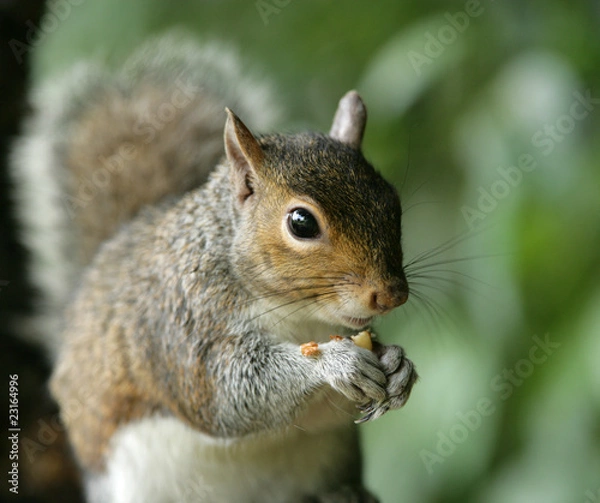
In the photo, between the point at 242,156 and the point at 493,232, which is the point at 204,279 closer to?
the point at 242,156

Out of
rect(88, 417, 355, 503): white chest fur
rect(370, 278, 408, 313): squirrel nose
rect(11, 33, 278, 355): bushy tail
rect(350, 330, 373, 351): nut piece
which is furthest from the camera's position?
rect(11, 33, 278, 355): bushy tail

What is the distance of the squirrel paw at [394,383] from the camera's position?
3.66 feet

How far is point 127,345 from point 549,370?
2.92 feet

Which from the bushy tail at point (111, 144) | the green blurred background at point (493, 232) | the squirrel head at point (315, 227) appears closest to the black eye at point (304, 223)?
the squirrel head at point (315, 227)

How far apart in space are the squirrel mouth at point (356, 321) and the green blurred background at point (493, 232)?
0.92ft

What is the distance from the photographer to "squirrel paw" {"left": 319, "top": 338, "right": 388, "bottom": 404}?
42.6 inches

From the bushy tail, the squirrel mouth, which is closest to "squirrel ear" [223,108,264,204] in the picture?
the squirrel mouth

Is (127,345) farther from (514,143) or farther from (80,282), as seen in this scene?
(514,143)

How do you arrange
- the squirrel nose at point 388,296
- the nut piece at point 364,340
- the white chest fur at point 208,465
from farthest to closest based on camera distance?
1. the white chest fur at point 208,465
2. the nut piece at point 364,340
3. the squirrel nose at point 388,296

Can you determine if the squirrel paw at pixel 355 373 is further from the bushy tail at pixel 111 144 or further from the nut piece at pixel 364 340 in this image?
the bushy tail at pixel 111 144

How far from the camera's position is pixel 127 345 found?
1.51 meters

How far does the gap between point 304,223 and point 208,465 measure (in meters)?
0.64

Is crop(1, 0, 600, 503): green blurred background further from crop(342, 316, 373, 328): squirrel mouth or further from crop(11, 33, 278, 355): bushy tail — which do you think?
crop(342, 316, 373, 328): squirrel mouth

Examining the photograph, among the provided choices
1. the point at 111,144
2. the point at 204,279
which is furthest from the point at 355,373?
the point at 111,144
